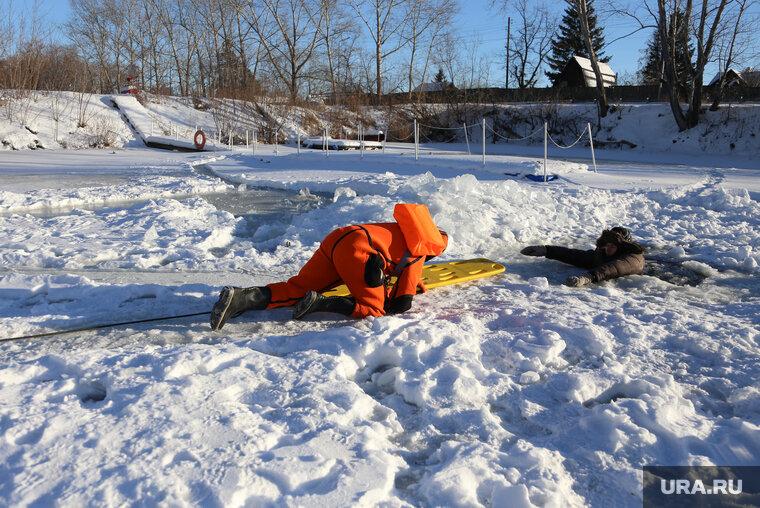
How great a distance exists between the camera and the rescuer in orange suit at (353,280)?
3461mm

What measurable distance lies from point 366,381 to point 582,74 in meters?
36.7

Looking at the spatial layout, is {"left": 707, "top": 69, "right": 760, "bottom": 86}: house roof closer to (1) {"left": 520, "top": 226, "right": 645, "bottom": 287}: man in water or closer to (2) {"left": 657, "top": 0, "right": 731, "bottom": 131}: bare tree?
→ (2) {"left": 657, "top": 0, "right": 731, "bottom": 131}: bare tree

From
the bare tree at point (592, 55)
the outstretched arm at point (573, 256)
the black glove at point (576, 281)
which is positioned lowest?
the black glove at point (576, 281)

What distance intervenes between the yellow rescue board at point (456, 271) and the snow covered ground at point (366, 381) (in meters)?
0.11

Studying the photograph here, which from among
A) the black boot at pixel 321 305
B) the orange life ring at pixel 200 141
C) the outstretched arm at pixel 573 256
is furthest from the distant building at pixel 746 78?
the black boot at pixel 321 305

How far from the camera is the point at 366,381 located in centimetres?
287

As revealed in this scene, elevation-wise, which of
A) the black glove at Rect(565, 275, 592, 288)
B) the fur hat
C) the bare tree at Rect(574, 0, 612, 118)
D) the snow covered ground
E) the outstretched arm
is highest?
the bare tree at Rect(574, 0, 612, 118)

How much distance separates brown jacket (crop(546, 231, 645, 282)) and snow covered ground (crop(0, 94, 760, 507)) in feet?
0.45

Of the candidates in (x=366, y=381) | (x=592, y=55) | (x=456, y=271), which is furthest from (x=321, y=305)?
(x=592, y=55)

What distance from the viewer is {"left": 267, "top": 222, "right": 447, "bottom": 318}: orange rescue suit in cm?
347

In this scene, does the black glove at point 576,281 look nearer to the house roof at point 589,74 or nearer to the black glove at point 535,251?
the black glove at point 535,251

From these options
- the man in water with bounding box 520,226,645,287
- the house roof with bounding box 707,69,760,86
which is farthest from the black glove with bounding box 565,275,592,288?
the house roof with bounding box 707,69,760,86

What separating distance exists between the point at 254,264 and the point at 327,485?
3.46m

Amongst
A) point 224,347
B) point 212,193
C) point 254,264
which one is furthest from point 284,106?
point 224,347
